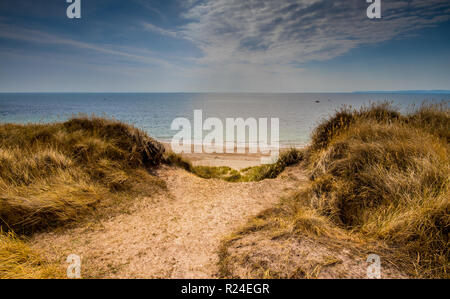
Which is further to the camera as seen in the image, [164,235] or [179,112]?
[179,112]

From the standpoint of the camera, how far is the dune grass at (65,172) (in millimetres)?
3720

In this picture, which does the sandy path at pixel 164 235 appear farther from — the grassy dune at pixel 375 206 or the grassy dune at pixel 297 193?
the grassy dune at pixel 375 206

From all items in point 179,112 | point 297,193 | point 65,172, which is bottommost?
point 297,193

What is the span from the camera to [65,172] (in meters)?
4.94

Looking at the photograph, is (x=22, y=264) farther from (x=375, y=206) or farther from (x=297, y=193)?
(x=375, y=206)

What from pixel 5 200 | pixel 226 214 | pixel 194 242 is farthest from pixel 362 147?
pixel 5 200

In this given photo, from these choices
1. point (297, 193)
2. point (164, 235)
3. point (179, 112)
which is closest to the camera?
point (164, 235)

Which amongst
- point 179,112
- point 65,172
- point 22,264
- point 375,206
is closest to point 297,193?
point 375,206

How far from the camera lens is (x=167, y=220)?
14.6 feet

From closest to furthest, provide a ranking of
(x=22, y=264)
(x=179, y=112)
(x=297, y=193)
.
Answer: (x=22, y=264) < (x=297, y=193) < (x=179, y=112)

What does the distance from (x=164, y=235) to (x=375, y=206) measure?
3.89m

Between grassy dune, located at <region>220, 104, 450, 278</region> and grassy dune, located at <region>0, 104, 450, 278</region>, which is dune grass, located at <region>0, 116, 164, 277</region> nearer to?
grassy dune, located at <region>0, 104, 450, 278</region>

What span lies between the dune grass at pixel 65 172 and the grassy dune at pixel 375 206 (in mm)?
3108

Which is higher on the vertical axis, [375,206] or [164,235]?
[375,206]
